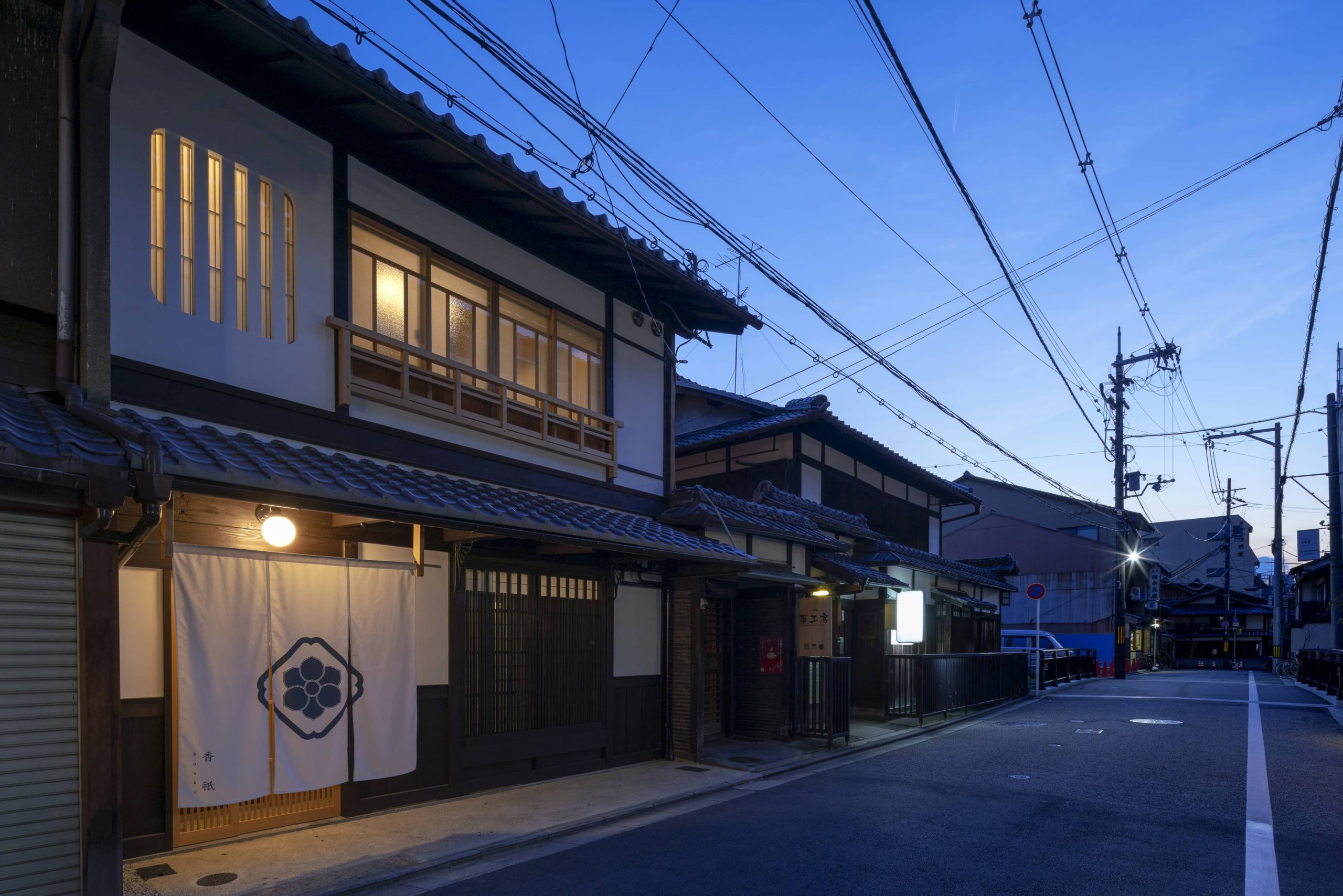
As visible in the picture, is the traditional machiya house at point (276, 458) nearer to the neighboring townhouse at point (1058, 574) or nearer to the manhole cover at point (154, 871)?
the manhole cover at point (154, 871)

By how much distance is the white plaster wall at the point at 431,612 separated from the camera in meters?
9.20

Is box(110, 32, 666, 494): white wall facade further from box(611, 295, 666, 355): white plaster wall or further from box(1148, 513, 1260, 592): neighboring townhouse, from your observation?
box(1148, 513, 1260, 592): neighboring townhouse

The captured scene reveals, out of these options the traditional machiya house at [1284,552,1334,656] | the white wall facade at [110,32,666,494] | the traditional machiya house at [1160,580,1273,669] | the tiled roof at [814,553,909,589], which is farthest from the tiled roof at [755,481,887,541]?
the traditional machiya house at [1160,580,1273,669]

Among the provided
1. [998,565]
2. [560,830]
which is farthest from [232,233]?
[998,565]

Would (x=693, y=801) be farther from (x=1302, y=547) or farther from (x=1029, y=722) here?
(x=1302, y=547)

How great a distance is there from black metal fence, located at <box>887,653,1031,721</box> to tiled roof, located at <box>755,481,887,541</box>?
9.02 feet

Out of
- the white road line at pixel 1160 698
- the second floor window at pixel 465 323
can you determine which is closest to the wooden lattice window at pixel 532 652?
the second floor window at pixel 465 323

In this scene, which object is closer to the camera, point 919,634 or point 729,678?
point 729,678

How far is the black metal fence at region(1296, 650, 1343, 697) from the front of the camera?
22828 mm

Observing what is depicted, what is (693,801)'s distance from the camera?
1020 cm

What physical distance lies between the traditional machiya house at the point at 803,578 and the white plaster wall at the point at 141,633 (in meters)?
7.51

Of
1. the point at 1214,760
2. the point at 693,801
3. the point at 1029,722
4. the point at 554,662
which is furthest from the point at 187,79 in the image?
the point at 1029,722

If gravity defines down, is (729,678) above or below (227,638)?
below

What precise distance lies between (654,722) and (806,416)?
7.72 meters
